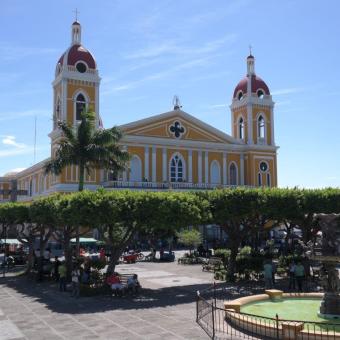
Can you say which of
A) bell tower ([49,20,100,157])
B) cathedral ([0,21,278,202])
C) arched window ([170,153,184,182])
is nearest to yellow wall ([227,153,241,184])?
cathedral ([0,21,278,202])

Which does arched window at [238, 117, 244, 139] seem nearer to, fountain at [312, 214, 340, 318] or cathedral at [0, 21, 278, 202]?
cathedral at [0, 21, 278, 202]

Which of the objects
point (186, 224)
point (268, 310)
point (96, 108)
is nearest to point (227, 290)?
point (186, 224)

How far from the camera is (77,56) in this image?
164 feet

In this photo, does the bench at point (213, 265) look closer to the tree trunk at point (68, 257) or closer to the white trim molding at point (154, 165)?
the tree trunk at point (68, 257)

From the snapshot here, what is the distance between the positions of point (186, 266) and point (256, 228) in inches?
353

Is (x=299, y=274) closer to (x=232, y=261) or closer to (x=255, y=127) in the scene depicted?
(x=232, y=261)

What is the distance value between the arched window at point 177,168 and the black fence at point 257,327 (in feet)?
129

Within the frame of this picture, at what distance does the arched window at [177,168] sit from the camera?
180 feet

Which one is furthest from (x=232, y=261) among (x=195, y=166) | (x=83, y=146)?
(x=195, y=166)

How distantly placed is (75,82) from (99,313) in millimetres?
37235

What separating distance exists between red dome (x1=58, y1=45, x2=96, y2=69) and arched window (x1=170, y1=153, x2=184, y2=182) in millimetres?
13378

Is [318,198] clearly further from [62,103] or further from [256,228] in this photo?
[62,103]

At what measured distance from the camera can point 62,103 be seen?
49375 millimetres

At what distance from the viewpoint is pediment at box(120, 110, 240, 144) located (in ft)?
174
